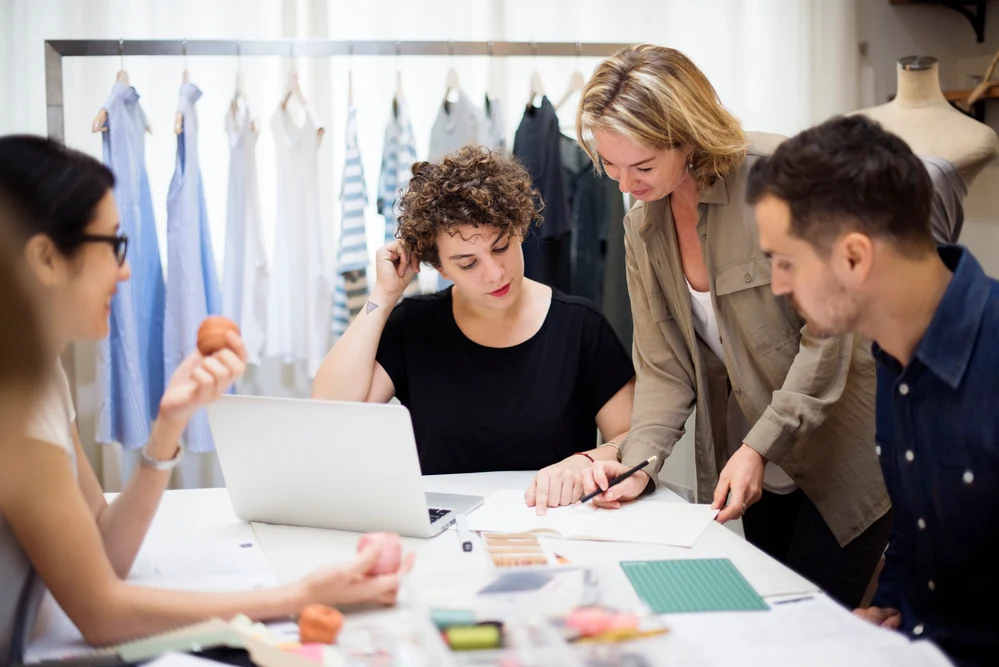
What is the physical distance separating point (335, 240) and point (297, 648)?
2139 millimetres

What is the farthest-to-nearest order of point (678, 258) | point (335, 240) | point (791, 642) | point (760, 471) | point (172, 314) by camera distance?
point (335, 240) < point (172, 314) < point (678, 258) < point (760, 471) < point (791, 642)

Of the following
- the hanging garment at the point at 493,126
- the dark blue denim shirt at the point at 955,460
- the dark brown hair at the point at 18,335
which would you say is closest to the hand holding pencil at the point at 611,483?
the dark blue denim shirt at the point at 955,460

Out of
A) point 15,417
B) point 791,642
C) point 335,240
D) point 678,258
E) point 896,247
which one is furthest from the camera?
point 335,240

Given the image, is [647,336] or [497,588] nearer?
[497,588]

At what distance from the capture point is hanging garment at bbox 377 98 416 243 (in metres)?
2.90

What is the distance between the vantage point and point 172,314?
2773 millimetres

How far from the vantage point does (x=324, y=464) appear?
58.4 inches

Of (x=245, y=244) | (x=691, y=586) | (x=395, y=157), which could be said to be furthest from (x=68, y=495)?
(x=395, y=157)

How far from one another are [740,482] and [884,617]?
0.31 metres

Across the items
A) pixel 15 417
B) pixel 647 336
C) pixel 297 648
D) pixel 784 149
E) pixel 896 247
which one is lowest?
pixel 297 648

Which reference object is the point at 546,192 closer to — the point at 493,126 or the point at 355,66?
the point at 493,126

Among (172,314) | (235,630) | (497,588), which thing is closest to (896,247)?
(497,588)

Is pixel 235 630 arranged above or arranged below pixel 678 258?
below

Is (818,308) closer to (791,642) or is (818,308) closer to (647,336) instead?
(791,642)
